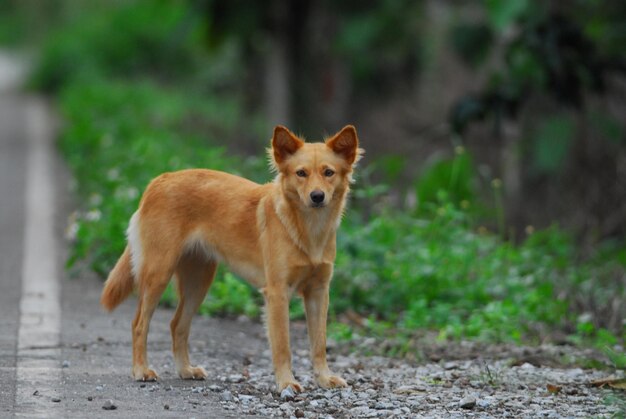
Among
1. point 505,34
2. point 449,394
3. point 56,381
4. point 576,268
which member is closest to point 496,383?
point 449,394

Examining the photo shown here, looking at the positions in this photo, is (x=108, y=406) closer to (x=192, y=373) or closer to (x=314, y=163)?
(x=192, y=373)

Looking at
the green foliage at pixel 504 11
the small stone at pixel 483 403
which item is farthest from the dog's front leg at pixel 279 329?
the green foliage at pixel 504 11

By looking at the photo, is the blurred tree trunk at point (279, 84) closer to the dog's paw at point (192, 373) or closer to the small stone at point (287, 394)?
the dog's paw at point (192, 373)

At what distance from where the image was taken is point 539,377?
22.6 feet

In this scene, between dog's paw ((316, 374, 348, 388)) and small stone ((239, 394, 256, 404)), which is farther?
dog's paw ((316, 374, 348, 388))

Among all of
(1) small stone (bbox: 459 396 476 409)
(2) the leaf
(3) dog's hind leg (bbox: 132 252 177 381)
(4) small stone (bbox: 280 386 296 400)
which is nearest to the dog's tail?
(3) dog's hind leg (bbox: 132 252 177 381)

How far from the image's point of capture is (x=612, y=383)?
259 inches

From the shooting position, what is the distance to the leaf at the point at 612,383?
6.54 m

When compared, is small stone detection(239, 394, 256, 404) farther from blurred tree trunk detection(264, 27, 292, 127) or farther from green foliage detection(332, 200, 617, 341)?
blurred tree trunk detection(264, 27, 292, 127)

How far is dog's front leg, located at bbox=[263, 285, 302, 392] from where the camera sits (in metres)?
6.43

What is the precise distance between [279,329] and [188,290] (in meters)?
0.77

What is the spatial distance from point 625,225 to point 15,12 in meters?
40.3

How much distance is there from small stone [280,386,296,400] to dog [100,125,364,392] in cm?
5

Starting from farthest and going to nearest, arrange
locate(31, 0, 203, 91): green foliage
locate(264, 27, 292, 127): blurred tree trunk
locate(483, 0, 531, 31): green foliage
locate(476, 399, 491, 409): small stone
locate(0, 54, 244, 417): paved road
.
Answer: locate(31, 0, 203, 91): green foliage < locate(264, 27, 292, 127): blurred tree trunk < locate(483, 0, 531, 31): green foliage < locate(476, 399, 491, 409): small stone < locate(0, 54, 244, 417): paved road
